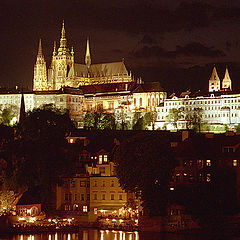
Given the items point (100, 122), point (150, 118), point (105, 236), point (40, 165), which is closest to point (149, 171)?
point (105, 236)

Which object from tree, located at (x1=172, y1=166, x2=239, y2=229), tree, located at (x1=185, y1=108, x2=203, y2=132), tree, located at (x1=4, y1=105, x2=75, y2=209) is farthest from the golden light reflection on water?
tree, located at (x1=185, y1=108, x2=203, y2=132)

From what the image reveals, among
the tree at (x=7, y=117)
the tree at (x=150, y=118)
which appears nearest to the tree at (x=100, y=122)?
the tree at (x=150, y=118)

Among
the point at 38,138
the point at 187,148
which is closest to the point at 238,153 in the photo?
the point at 187,148

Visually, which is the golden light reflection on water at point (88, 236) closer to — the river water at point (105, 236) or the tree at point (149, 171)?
the river water at point (105, 236)

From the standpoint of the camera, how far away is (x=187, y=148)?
60.3 metres

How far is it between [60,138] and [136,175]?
12.4 meters

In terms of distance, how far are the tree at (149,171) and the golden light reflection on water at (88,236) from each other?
2554 millimetres

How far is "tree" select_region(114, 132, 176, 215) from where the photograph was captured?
181ft

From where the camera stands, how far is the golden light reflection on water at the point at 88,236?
54094 mm

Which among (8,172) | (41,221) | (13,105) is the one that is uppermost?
(13,105)

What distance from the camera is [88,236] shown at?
54.8 metres

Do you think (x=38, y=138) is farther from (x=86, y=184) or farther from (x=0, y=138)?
(x=0, y=138)

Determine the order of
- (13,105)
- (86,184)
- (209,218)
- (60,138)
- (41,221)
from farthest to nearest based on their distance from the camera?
(13,105)
(60,138)
(86,184)
(41,221)
(209,218)

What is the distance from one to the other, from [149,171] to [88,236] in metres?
6.33
